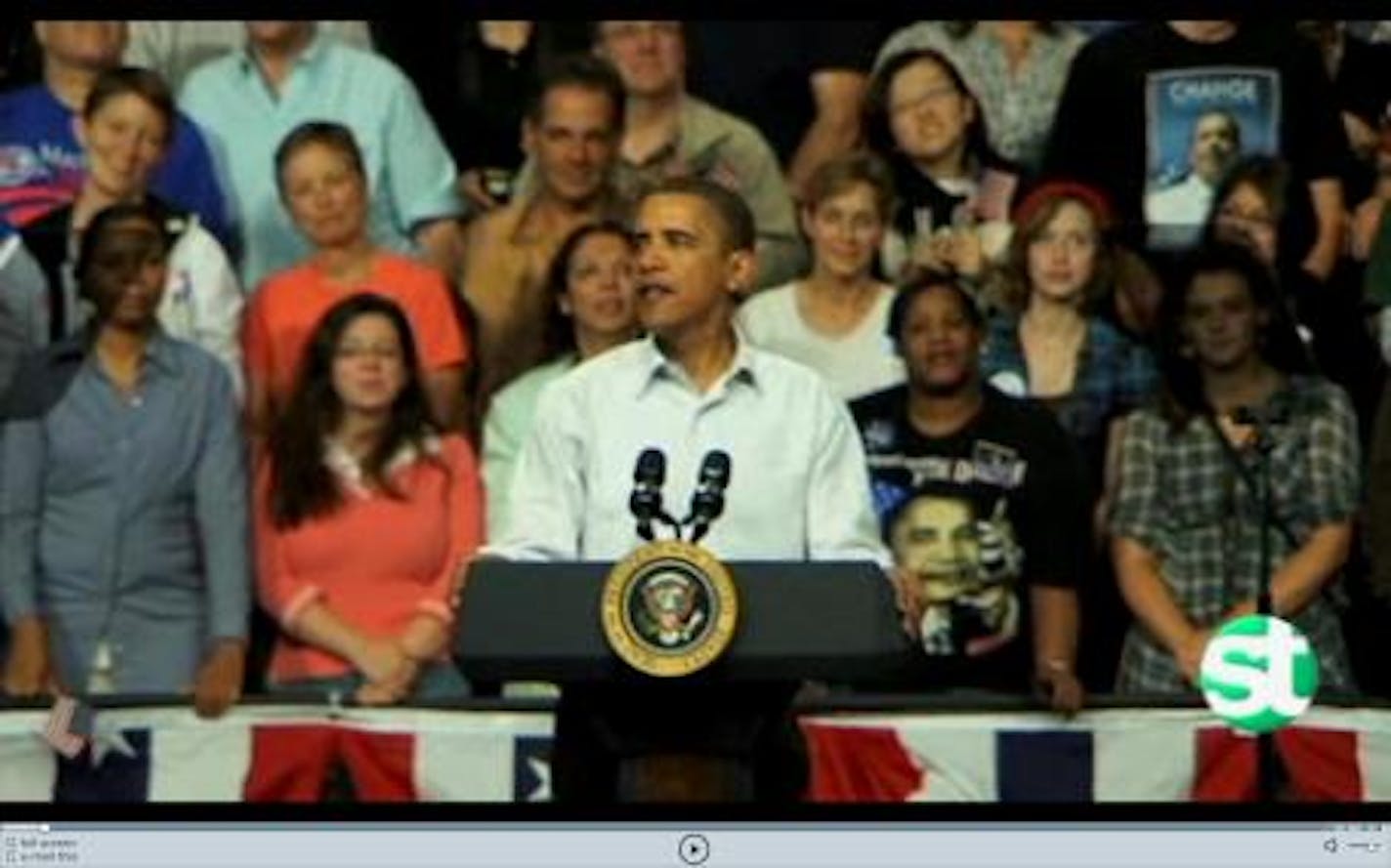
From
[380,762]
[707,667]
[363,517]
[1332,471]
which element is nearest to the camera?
[707,667]

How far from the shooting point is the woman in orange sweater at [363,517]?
29.8 feet

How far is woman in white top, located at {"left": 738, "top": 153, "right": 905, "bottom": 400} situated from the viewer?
919cm

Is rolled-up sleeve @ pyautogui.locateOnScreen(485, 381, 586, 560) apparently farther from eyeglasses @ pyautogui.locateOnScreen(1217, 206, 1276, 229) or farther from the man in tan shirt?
eyeglasses @ pyautogui.locateOnScreen(1217, 206, 1276, 229)

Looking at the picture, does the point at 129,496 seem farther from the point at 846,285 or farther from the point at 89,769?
the point at 846,285

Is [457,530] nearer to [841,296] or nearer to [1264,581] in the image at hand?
[841,296]

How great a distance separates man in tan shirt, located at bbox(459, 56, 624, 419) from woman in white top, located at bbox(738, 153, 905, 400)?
17.2 inches

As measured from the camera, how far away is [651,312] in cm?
886

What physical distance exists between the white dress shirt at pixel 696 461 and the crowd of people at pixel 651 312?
75 millimetres

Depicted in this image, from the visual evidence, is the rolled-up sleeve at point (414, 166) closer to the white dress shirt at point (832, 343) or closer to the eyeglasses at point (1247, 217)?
the white dress shirt at point (832, 343)

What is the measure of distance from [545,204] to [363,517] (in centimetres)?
81

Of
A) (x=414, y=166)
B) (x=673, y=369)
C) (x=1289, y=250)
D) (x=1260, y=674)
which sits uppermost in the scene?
(x=414, y=166)

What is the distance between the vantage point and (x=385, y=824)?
28.2 feet

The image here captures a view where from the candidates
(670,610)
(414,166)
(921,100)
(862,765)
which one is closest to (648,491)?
(670,610)
